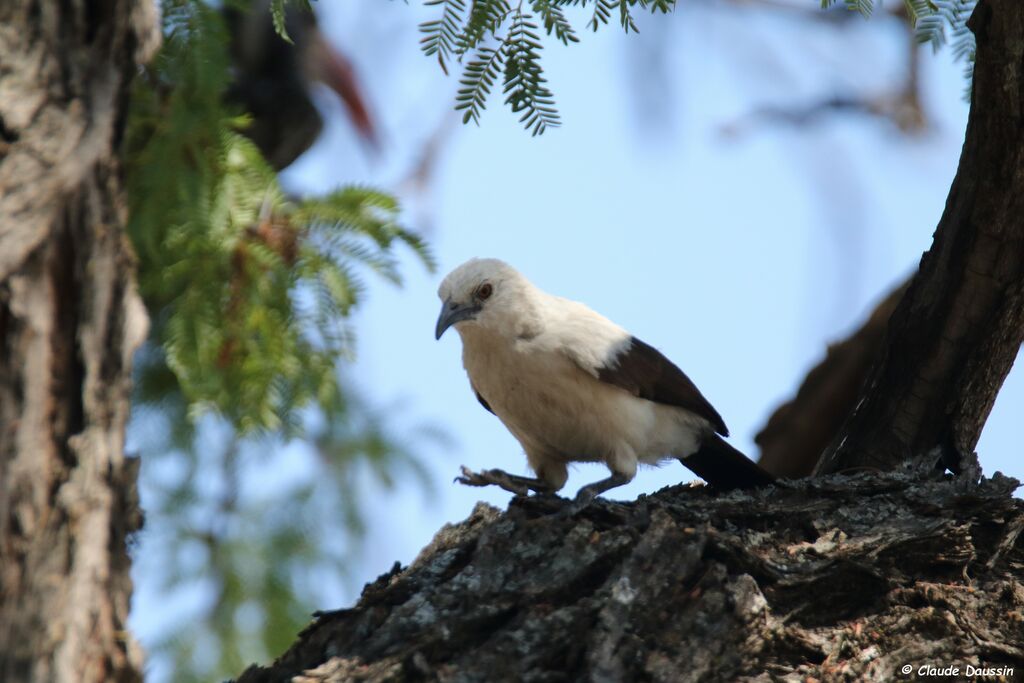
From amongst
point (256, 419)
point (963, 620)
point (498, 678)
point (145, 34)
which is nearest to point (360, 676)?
point (498, 678)

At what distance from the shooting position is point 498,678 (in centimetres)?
350

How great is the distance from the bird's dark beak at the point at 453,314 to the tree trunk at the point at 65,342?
320 cm

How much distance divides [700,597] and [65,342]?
2210 millimetres

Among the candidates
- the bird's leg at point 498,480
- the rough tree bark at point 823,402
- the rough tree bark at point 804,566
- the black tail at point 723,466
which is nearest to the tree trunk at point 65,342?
the rough tree bark at point 804,566

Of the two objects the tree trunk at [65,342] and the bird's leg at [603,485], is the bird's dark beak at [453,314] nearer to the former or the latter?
the bird's leg at [603,485]

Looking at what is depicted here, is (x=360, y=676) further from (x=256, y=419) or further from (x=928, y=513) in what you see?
(x=256, y=419)

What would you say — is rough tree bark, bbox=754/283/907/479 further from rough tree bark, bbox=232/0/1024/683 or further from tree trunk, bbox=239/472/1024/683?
tree trunk, bbox=239/472/1024/683

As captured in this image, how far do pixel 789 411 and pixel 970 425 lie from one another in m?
2.51

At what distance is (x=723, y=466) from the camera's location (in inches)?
252

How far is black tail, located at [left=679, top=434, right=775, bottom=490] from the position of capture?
6.20 meters

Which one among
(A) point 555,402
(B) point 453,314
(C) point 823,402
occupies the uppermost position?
(B) point 453,314

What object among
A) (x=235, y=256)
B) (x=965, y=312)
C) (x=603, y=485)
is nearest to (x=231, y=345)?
(x=235, y=256)

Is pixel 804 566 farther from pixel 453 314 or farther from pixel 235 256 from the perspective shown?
pixel 235 256

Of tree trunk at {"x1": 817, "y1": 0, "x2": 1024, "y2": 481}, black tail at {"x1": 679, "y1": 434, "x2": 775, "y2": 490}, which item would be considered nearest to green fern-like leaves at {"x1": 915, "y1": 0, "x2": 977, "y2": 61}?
tree trunk at {"x1": 817, "y1": 0, "x2": 1024, "y2": 481}
